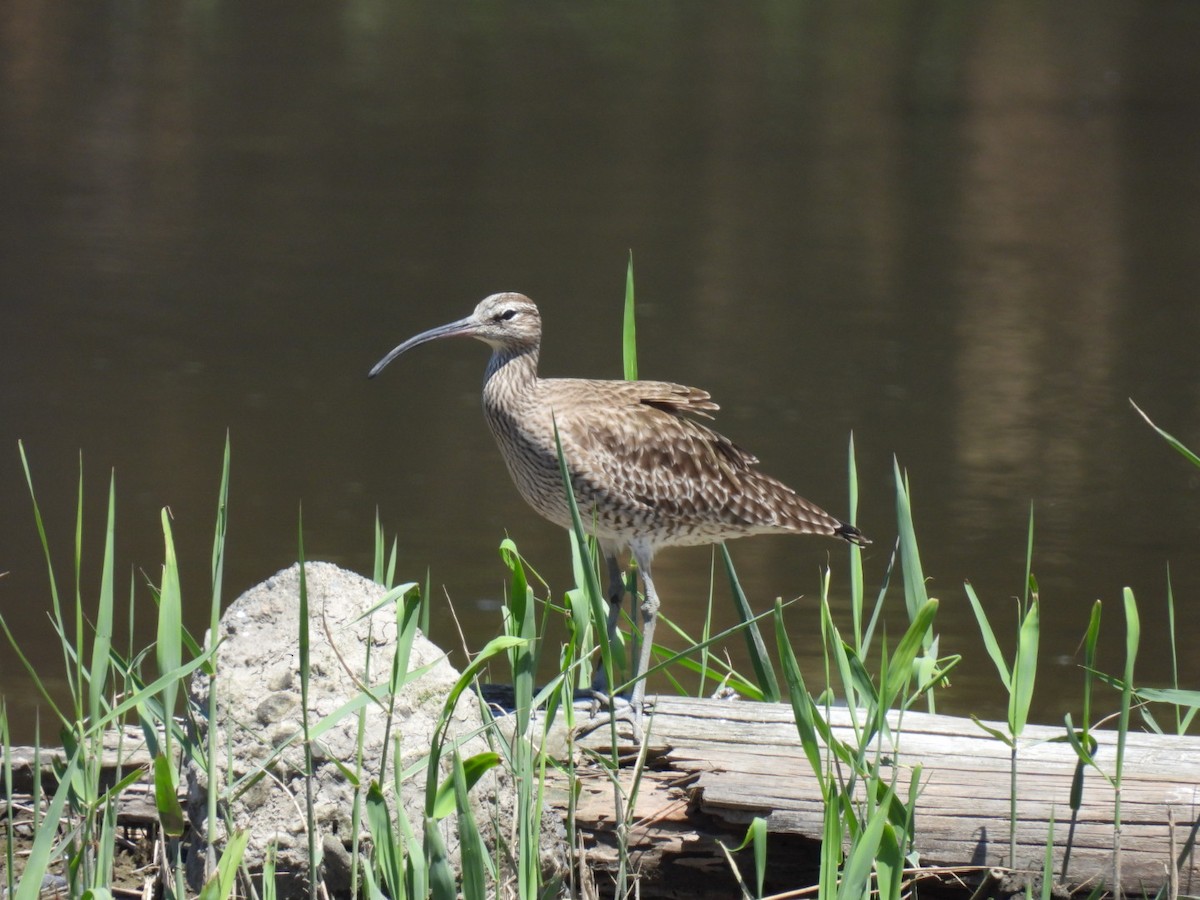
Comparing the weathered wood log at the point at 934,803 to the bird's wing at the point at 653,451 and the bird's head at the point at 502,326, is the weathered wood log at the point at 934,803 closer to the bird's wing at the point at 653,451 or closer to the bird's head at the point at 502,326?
the bird's wing at the point at 653,451

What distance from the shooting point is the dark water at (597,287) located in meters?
8.78

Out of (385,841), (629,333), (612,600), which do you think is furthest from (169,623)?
(612,600)

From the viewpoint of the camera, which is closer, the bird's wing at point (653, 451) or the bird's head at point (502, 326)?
the bird's wing at point (653, 451)

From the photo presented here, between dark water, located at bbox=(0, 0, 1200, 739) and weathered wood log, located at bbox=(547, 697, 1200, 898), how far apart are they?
9.88 ft

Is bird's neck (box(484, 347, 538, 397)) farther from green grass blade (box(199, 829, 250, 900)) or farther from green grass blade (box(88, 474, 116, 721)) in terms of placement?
green grass blade (box(199, 829, 250, 900))

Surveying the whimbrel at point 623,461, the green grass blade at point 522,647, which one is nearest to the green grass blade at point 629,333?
the whimbrel at point 623,461

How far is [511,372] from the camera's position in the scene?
18.6ft

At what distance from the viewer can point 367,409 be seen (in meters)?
10.6

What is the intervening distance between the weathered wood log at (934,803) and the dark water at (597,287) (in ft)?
9.88

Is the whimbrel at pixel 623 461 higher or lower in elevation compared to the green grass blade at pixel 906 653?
lower

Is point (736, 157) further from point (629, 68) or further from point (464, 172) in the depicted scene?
point (629, 68)

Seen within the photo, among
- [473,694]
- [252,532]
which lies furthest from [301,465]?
[473,694]

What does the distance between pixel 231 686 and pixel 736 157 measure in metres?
14.8

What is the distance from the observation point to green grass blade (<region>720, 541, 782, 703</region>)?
11.7ft
